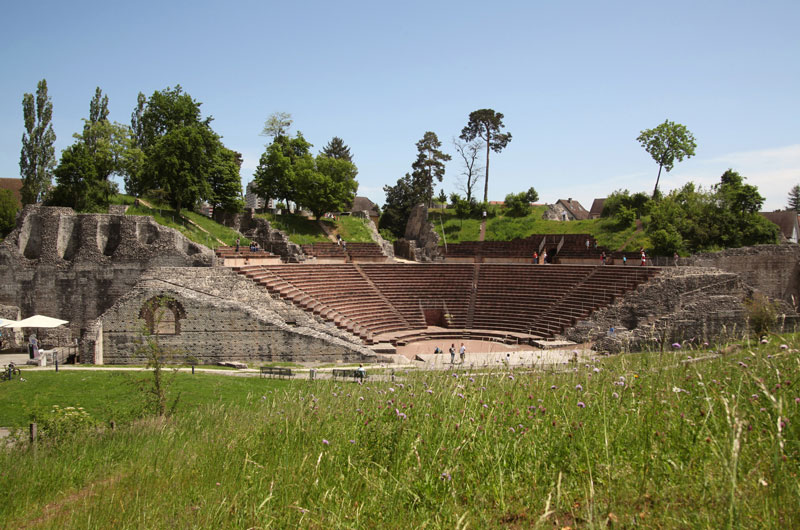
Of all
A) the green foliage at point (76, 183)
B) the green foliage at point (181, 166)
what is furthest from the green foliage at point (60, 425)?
the green foliage at point (181, 166)

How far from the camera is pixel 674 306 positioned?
2270 cm

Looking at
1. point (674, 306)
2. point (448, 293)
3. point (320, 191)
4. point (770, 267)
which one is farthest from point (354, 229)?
point (770, 267)

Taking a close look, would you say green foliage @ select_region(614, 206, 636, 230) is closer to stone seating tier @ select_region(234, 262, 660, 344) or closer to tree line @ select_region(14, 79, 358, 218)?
stone seating tier @ select_region(234, 262, 660, 344)

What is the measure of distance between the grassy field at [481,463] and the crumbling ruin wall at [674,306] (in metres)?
15.8

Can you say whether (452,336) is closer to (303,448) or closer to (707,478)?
(303,448)

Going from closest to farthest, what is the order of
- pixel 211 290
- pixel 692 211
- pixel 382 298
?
1. pixel 211 290
2. pixel 382 298
3. pixel 692 211

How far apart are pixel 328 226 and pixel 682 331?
26.6m

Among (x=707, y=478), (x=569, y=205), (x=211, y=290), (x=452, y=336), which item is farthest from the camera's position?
(x=569, y=205)

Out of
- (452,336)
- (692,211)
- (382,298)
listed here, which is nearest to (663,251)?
(692,211)

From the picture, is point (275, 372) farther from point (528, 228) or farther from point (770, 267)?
point (528, 228)

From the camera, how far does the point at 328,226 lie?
3988 centimetres

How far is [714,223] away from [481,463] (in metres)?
31.7

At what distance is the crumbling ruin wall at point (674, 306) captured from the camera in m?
20.5

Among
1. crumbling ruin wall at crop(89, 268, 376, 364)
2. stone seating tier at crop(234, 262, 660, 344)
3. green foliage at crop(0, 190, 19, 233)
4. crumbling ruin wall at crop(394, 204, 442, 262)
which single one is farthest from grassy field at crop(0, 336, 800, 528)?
crumbling ruin wall at crop(394, 204, 442, 262)
